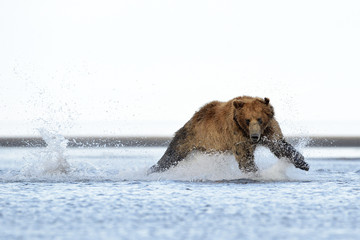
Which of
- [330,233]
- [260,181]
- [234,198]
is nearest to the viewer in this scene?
[330,233]

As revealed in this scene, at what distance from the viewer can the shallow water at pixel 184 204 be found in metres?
7.40

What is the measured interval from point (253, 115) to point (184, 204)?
10.2 ft

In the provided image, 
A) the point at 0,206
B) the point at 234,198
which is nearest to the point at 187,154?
the point at 234,198

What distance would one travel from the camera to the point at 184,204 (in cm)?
938

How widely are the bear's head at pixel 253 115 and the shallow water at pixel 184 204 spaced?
2.70 feet

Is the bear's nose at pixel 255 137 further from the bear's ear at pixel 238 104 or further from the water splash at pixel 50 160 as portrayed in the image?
the water splash at pixel 50 160

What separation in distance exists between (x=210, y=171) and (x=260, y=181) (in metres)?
1.13

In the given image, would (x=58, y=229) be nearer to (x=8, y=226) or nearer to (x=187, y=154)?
(x=8, y=226)

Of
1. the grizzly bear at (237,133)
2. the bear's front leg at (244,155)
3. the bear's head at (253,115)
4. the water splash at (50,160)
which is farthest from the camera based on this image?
the water splash at (50,160)

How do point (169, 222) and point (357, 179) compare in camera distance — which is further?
point (357, 179)

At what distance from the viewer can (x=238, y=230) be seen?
7.45 m

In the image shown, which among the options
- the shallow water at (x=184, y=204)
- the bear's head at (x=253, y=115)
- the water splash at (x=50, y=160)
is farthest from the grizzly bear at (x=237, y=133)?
the water splash at (x=50, y=160)

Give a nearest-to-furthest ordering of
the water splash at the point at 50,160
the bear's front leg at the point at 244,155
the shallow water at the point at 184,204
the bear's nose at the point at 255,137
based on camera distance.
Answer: the shallow water at the point at 184,204 → the bear's nose at the point at 255,137 → the bear's front leg at the point at 244,155 → the water splash at the point at 50,160

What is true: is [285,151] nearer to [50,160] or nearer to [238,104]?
[238,104]
